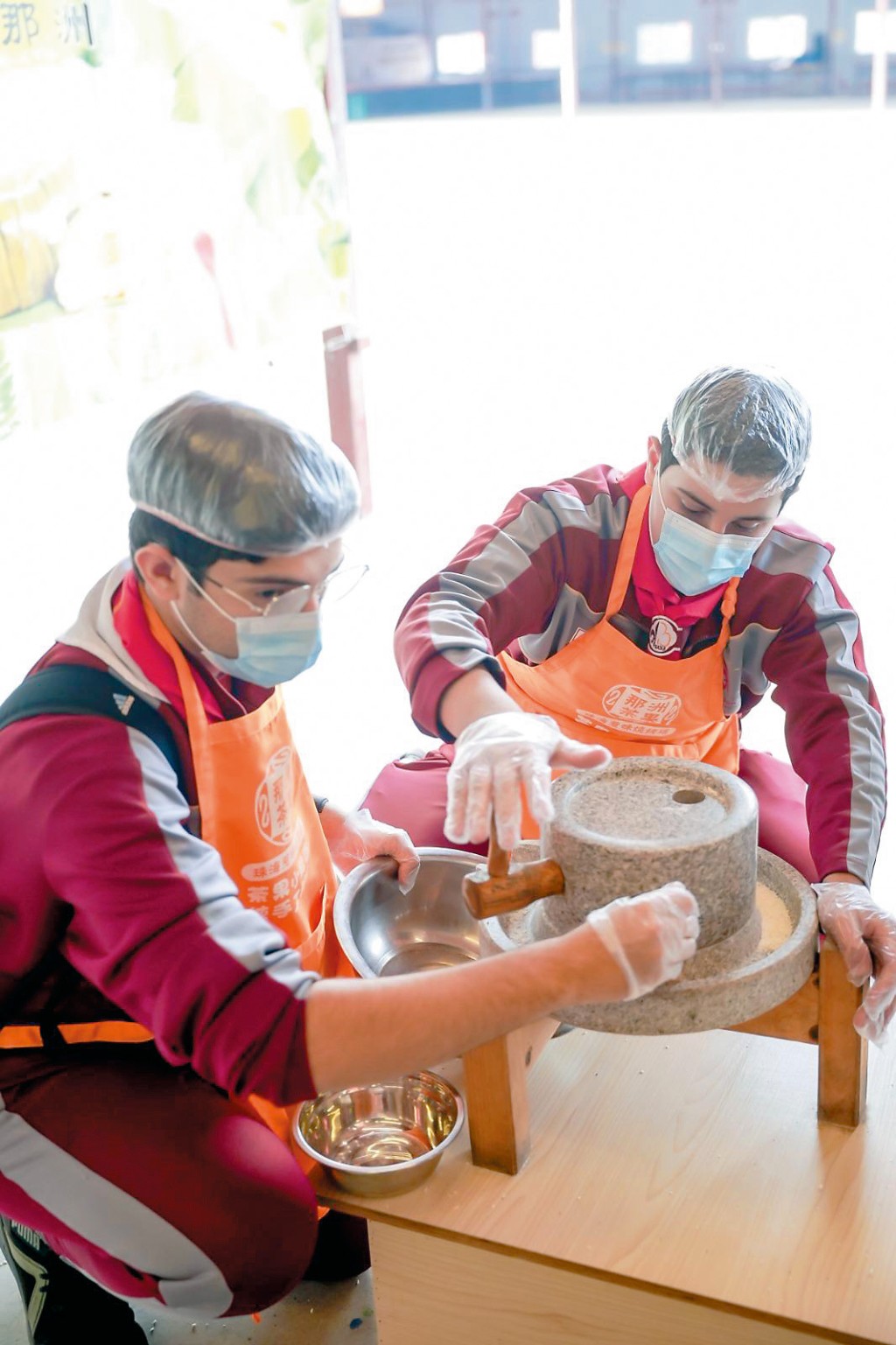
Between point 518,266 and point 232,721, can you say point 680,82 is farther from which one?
point 232,721

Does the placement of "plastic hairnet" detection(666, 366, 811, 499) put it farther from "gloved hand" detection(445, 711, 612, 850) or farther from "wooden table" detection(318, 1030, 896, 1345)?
"wooden table" detection(318, 1030, 896, 1345)

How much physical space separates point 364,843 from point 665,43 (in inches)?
628

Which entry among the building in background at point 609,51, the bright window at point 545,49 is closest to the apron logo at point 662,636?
the building in background at point 609,51

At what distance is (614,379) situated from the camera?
313 inches

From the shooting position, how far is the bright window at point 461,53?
16250 millimetres

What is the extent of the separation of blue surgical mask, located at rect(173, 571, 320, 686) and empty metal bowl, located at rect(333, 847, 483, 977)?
0.48 m

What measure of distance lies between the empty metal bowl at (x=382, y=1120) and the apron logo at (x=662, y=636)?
923 millimetres

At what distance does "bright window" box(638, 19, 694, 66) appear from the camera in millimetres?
15320

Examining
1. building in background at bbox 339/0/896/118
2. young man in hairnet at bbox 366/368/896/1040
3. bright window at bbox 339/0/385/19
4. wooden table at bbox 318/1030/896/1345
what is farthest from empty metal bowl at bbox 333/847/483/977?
bright window at bbox 339/0/385/19

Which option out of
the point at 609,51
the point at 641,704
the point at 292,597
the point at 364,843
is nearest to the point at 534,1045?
the point at 364,843

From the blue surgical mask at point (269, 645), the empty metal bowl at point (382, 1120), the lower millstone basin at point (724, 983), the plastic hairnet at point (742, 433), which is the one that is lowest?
the empty metal bowl at point (382, 1120)

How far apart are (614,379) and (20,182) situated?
5.53 m

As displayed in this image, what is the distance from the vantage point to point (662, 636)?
2312 mm

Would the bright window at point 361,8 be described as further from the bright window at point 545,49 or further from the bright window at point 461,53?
the bright window at point 545,49
